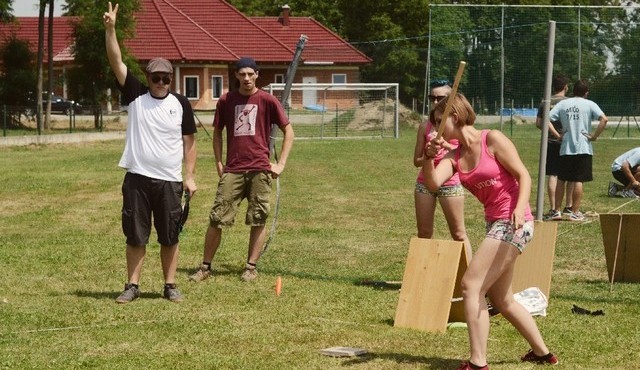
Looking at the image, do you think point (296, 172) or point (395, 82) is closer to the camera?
point (296, 172)

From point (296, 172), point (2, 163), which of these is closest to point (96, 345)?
point (296, 172)

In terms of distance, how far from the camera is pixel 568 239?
45.4ft

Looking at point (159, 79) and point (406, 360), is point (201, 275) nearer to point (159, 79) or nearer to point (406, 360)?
point (159, 79)

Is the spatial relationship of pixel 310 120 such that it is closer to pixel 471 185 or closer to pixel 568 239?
pixel 568 239

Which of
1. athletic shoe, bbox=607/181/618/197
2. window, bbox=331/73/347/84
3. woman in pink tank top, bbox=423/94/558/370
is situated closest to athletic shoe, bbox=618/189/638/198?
athletic shoe, bbox=607/181/618/197

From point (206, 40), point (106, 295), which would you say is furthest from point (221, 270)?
point (206, 40)

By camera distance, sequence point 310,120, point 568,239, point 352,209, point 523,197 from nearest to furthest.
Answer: point 523,197, point 568,239, point 352,209, point 310,120

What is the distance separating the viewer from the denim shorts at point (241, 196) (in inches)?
417

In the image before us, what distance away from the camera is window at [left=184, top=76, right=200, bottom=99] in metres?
65.6

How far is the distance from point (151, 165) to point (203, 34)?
57971 mm

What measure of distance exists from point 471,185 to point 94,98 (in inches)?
1783

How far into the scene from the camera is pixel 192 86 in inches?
2598

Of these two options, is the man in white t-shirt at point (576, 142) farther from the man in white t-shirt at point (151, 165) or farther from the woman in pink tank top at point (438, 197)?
the man in white t-shirt at point (151, 165)

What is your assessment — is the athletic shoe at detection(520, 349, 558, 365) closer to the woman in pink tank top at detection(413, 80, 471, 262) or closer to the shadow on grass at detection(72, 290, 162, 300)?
the woman in pink tank top at detection(413, 80, 471, 262)
